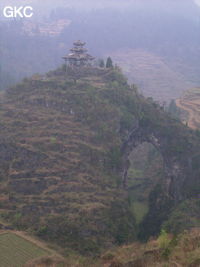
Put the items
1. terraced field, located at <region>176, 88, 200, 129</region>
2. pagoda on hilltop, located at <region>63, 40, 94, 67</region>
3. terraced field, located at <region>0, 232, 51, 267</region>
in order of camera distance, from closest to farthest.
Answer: terraced field, located at <region>0, 232, 51, 267</region> → pagoda on hilltop, located at <region>63, 40, 94, 67</region> → terraced field, located at <region>176, 88, 200, 129</region>

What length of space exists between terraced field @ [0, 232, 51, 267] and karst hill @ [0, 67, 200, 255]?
2.70 meters

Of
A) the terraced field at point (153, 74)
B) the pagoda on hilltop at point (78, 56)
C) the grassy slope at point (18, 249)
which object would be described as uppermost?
the pagoda on hilltop at point (78, 56)

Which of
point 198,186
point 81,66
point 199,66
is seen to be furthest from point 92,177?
point 199,66

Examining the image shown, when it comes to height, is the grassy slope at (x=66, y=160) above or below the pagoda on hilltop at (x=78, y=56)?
below

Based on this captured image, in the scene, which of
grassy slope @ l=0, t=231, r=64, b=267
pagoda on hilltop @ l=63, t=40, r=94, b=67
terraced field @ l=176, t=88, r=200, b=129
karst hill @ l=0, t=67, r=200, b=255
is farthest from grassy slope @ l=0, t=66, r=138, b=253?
terraced field @ l=176, t=88, r=200, b=129

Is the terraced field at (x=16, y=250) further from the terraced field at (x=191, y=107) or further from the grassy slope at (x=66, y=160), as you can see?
the terraced field at (x=191, y=107)

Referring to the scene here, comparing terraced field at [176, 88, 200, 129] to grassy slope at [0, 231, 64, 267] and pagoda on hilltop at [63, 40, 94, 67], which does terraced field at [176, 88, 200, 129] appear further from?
grassy slope at [0, 231, 64, 267]

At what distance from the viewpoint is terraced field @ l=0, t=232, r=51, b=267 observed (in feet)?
106

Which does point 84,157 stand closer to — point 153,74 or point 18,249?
point 18,249

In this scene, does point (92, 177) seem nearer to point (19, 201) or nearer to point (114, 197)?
point (114, 197)

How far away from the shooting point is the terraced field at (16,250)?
32453 millimetres

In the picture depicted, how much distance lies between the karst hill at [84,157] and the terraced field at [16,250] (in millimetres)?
2696

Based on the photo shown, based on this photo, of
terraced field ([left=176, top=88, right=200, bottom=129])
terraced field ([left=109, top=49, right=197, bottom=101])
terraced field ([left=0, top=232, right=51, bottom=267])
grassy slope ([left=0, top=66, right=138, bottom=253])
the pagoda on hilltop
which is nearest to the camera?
terraced field ([left=0, top=232, right=51, bottom=267])

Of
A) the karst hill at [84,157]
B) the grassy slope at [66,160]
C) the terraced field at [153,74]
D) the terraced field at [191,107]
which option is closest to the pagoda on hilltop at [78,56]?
the karst hill at [84,157]
